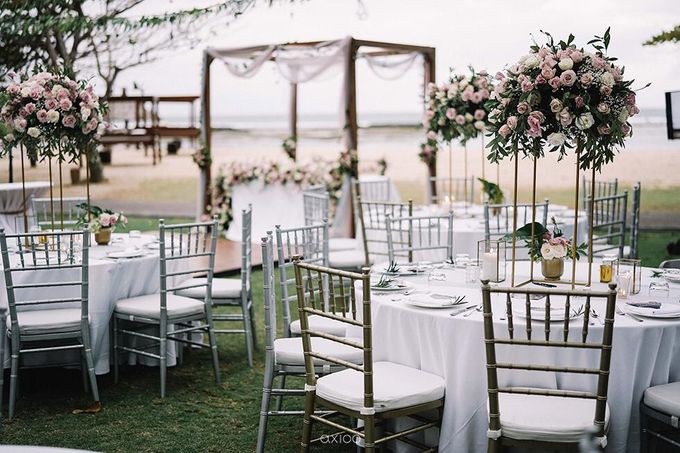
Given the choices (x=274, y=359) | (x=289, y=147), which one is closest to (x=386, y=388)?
(x=274, y=359)

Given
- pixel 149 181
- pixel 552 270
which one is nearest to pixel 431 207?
pixel 552 270

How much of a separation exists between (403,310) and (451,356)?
31cm

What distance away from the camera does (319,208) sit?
24.0 feet

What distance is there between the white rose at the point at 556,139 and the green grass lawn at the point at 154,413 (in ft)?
5.80

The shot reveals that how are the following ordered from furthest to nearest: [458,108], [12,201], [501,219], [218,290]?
[12,201], [501,219], [458,108], [218,290]

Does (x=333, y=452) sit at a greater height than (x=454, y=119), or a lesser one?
lesser

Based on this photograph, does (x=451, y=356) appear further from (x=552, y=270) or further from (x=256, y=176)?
(x=256, y=176)

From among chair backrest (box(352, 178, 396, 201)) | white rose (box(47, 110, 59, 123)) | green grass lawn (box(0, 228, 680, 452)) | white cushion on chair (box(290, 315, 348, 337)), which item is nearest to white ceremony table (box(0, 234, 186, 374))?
green grass lawn (box(0, 228, 680, 452))

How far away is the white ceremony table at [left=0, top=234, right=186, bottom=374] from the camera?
4883 millimetres

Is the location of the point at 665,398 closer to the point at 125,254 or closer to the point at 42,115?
the point at 125,254

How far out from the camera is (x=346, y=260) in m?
6.93

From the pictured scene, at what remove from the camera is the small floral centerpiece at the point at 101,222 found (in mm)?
5594

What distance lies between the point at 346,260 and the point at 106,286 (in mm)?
2465

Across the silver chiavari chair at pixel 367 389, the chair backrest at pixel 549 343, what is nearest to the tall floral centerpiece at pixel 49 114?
the silver chiavari chair at pixel 367 389
